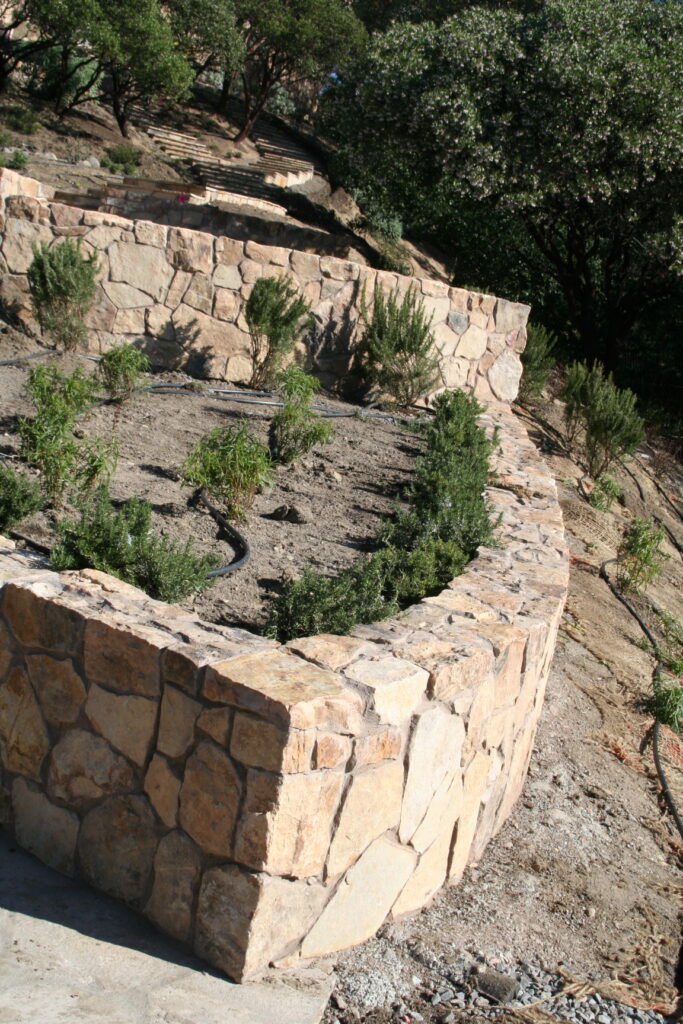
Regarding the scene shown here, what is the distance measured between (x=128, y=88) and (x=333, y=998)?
1046 inches

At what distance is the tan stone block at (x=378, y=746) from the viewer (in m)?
2.78

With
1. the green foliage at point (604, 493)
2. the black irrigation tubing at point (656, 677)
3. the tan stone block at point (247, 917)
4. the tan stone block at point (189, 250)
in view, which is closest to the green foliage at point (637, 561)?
the black irrigation tubing at point (656, 677)

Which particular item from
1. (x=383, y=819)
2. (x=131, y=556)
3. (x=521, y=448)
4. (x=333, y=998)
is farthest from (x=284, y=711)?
(x=521, y=448)

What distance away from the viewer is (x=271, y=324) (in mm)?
7938

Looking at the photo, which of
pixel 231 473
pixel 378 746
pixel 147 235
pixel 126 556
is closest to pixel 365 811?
pixel 378 746

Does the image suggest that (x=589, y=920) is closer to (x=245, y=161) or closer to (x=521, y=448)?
(x=521, y=448)

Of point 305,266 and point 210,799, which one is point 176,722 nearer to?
point 210,799

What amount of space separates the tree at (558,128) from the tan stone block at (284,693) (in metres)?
12.4

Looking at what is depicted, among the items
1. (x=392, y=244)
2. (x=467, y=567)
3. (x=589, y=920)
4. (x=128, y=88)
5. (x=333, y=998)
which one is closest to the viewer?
(x=333, y=998)

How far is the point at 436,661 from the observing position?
3.18 m

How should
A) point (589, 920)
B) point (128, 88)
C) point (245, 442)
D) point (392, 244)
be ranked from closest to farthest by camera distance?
point (589, 920)
point (245, 442)
point (392, 244)
point (128, 88)

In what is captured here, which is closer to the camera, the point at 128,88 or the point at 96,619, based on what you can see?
the point at 96,619

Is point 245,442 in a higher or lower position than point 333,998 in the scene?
higher

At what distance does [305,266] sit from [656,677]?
15.3 feet
